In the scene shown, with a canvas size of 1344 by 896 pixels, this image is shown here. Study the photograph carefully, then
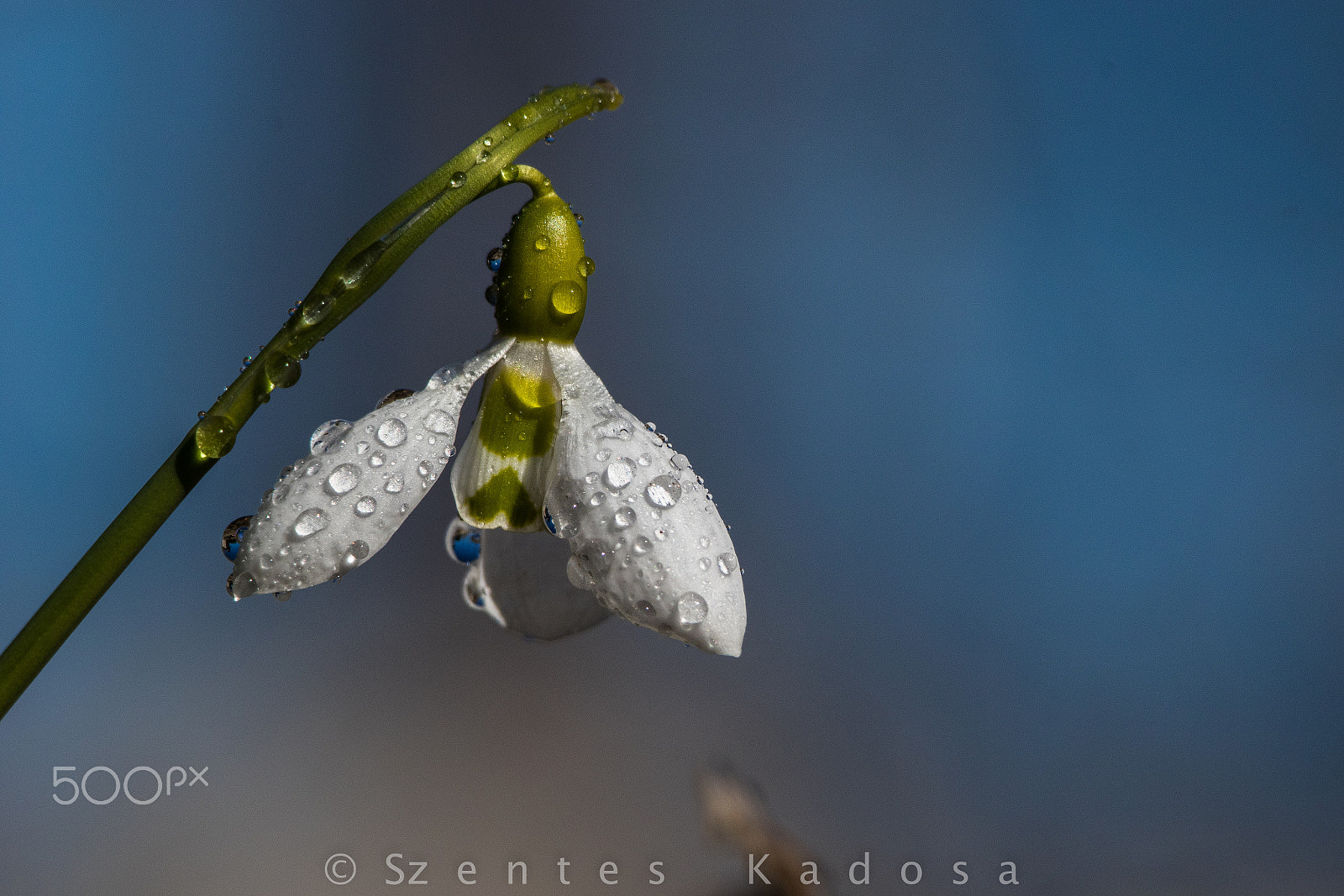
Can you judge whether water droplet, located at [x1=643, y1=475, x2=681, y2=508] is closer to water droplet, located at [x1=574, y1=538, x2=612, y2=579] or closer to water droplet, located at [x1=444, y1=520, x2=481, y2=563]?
water droplet, located at [x1=574, y1=538, x2=612, y2=579]

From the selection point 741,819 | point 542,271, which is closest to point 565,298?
point 542,271

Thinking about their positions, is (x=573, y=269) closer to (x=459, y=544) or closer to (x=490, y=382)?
(x=490, y=382)

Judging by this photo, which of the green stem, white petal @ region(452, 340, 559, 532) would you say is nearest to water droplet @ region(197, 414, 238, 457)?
the green stem

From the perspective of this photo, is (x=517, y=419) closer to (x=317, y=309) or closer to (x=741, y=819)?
(x=317, y=309)

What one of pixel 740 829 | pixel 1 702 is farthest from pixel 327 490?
pixel 740 829

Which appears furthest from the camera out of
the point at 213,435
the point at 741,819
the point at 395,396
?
the point at 741,819

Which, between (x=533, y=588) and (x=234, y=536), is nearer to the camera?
(x=234, y=536)

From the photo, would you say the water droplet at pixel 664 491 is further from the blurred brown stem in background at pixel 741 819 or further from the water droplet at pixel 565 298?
the blurred brown stem in background at pixel 741 819
